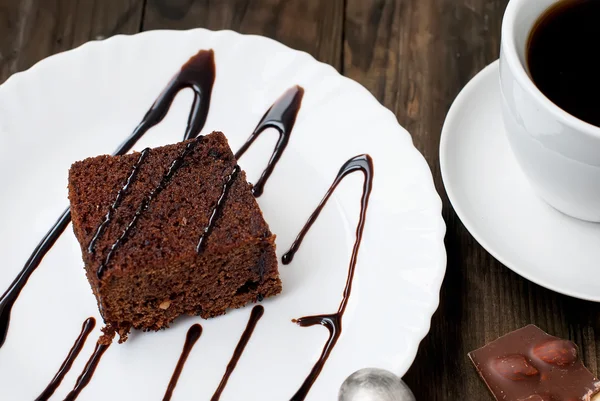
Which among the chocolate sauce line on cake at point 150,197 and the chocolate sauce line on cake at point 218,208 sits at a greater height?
the chocolate sauce line on cake at point 150,197

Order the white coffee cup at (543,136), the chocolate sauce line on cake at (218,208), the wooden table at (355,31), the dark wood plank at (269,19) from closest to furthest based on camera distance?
the white coffee cup at (543,136)
the chocolate sauce line on cake at (218,208)
the wooden table at (355,31)
the dark wood plank at (269,19)

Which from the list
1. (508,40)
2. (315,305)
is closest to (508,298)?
(315,305)

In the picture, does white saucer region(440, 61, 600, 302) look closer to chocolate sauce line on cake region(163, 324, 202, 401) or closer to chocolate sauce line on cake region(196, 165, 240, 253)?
chocolate sauce line on cake region(196, 165, 240, 253)

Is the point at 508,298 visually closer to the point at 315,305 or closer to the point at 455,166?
the point at 455,166

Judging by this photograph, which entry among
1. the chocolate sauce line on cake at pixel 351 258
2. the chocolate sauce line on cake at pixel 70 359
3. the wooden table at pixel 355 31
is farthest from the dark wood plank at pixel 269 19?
the chocolate sauce line on cake at pixel 70 359

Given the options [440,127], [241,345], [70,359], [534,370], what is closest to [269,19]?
[440,127]

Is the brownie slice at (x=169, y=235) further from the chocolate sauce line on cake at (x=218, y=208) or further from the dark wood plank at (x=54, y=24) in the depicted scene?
the dark wood plank at (x=54, y=24)
